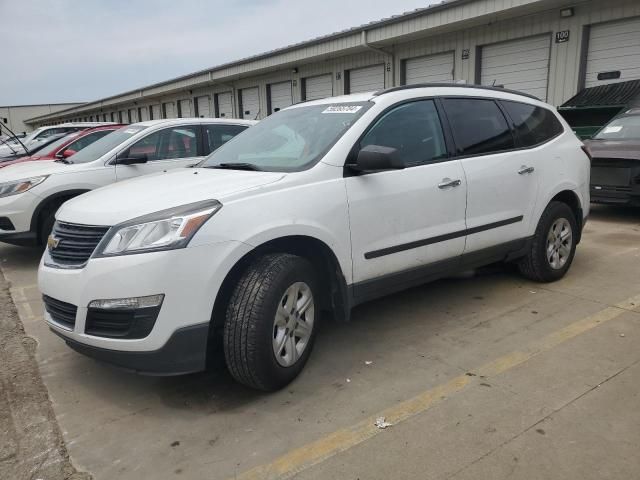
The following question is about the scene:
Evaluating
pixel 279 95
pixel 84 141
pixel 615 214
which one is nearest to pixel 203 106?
pixel 279 95

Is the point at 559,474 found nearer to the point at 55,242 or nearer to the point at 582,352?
the point at 582,352

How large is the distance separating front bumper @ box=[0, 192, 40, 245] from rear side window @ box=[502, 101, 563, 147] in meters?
5.15

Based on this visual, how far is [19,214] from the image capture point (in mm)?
5895

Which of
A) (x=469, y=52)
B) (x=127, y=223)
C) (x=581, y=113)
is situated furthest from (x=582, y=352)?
(x=469, y=52)

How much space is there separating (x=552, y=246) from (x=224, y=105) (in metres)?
21.5

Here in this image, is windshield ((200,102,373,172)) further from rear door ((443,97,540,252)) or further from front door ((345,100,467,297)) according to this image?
rear door ((443,97,540,252))

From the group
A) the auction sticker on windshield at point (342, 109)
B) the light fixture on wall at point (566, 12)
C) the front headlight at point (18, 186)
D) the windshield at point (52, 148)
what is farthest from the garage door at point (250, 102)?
the auction sticker on windshield at point (342, 109)

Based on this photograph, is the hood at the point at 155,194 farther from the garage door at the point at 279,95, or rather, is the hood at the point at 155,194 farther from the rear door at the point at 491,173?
the garage door at the point at 279,95

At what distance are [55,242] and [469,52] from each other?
479 inches

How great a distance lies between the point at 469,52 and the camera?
13.0 meters

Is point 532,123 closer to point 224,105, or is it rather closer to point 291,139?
point 291,139

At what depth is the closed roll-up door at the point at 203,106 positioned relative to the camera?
25.6 meters

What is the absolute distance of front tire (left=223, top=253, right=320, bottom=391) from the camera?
2766 millimetres

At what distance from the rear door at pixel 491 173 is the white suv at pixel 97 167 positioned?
3.77m
